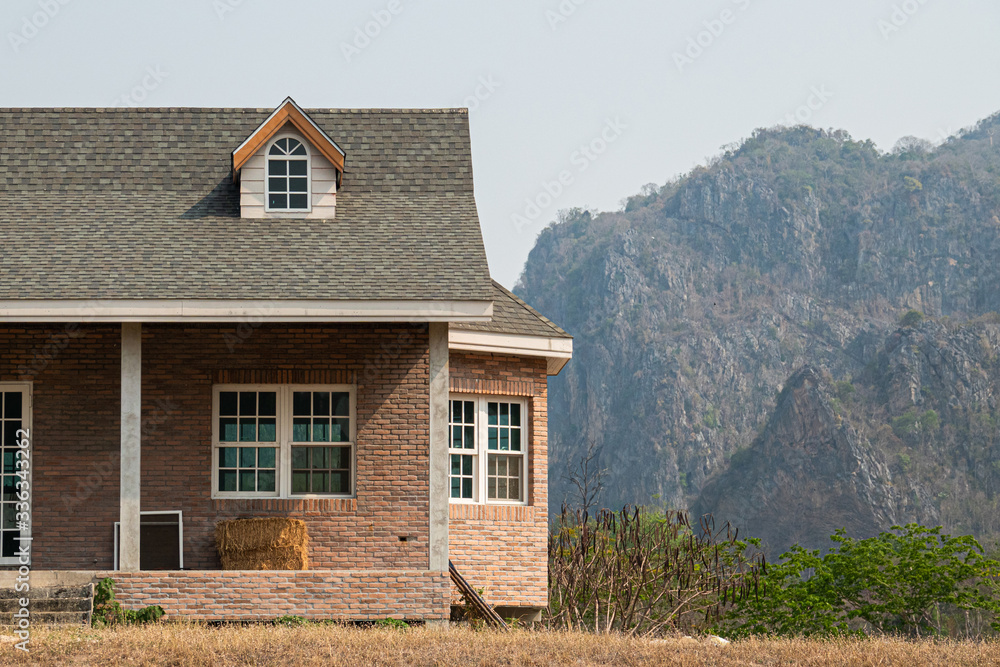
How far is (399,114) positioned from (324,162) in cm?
210

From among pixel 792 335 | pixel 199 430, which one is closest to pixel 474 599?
pixel 199 430

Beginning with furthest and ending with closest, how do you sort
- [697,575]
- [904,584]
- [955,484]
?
[955,484]
[904,584]
[697,575]

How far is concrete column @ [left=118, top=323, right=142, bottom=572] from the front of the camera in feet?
46.0

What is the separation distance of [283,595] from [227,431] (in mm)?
2502

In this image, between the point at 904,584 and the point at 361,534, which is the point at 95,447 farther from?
the point at 904,584

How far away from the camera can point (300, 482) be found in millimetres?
15492

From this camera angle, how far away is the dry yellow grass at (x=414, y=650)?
1130 cm

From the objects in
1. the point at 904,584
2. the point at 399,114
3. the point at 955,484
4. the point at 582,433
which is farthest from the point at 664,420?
the point at 399,114

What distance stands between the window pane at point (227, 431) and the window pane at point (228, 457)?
0.13m

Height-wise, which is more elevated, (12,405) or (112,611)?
(12,405)

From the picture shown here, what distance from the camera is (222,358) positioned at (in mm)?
15227

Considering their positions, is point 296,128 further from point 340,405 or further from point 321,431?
point 321,431

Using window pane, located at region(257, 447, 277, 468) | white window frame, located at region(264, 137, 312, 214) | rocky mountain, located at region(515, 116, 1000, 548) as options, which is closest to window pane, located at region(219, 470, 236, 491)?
window pane, located at region(257, 447, 277, 468)

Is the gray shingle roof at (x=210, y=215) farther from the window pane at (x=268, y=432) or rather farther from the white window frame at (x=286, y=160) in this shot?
the window pane at (x=268, y=432)
